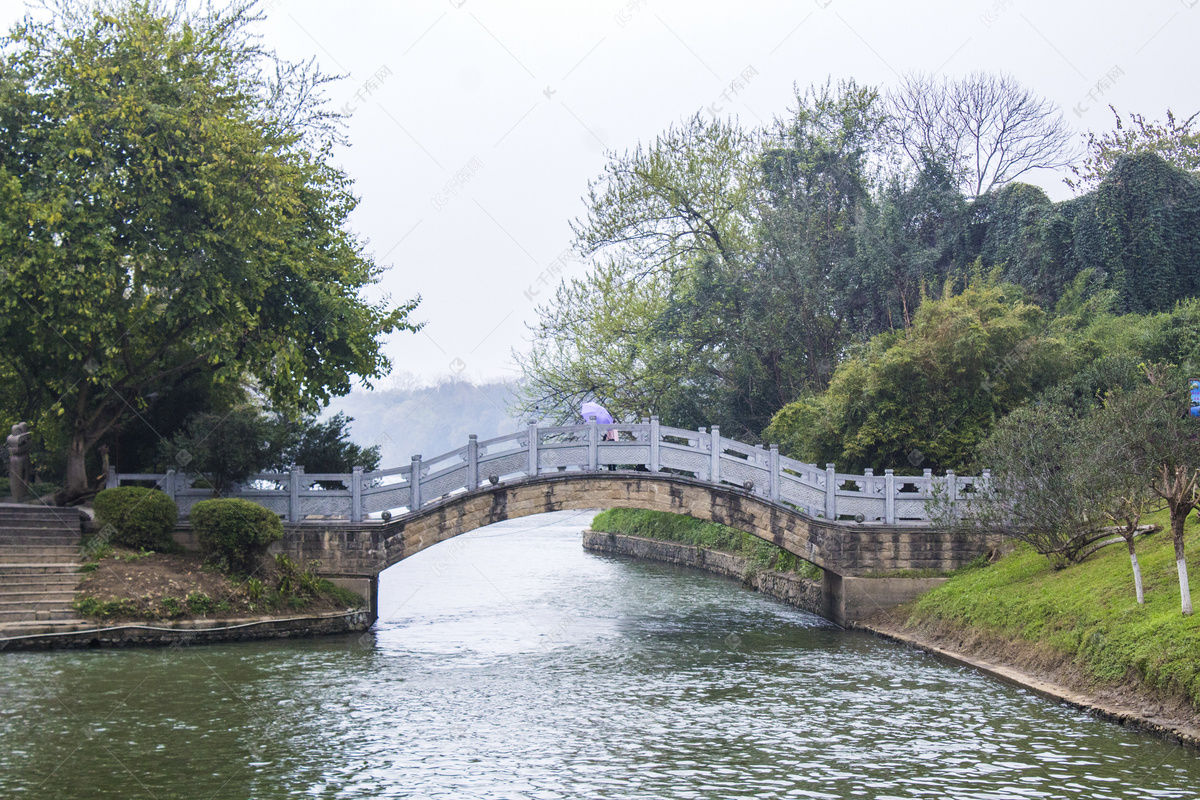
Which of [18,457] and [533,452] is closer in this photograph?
[533,452]

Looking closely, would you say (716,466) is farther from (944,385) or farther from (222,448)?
(222,448)

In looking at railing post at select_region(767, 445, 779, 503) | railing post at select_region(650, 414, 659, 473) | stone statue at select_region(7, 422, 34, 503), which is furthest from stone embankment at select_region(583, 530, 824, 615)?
stone statue at select_region(7, 422, 34, 503)

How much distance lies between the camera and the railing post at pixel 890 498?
23047 millimetres

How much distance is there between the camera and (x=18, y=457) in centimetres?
2294

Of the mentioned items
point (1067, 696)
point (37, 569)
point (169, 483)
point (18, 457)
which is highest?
point (18, 457)

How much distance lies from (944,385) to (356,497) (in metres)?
13.5

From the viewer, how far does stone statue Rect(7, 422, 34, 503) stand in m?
22.8

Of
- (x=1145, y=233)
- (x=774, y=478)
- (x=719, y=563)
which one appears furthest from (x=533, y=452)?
(x=1145, y=233)

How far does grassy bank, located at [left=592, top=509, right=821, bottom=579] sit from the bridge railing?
10.7ft

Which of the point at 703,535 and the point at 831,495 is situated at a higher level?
the point at 831,495

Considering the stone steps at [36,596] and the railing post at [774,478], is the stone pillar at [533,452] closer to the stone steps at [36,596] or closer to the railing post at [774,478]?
the railing post at [774,478]

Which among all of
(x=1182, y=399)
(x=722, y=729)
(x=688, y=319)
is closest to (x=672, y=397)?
(x=688, y=319)

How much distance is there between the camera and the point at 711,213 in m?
40.8

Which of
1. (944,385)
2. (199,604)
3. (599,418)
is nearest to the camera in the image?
(199,604)
